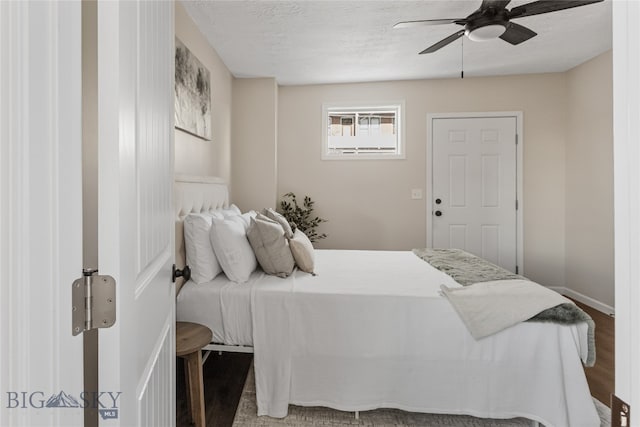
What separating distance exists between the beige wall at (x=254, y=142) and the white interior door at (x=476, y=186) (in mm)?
1959

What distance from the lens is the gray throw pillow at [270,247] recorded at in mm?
2125

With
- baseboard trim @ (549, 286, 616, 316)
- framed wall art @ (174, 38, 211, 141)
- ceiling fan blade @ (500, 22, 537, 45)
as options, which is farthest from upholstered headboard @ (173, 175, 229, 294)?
baseboard trim @ (549, 286, 616, 316)

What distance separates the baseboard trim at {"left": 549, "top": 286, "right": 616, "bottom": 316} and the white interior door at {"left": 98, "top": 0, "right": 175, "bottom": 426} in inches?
158

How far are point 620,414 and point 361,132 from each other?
405 centimetres

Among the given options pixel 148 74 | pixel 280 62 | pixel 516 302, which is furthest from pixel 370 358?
pixel 280 62

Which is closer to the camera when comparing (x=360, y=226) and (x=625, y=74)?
(x=625, y=74)

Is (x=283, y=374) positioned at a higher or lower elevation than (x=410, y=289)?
lower

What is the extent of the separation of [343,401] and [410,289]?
2.30 ft

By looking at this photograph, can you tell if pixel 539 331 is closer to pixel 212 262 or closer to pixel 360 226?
pixel 212 262

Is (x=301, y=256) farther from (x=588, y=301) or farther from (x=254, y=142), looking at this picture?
(x=588, y=301)

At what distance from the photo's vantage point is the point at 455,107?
4051 millimetres

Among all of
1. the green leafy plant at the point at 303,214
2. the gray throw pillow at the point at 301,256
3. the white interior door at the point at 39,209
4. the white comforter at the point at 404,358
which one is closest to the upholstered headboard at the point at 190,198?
the white comforter at the point at 404,358

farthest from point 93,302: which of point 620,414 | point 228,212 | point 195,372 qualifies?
point 228,212

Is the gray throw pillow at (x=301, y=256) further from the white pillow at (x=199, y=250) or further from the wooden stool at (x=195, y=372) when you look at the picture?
the wooden stool at (x=195, y=372)
